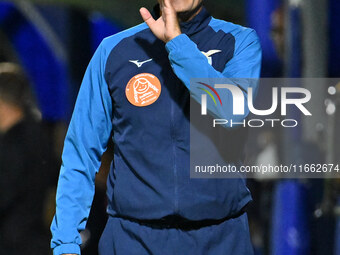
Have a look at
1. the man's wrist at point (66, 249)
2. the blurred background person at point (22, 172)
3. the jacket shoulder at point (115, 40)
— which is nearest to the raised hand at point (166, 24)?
the jacket shoulder at point (115, 40)

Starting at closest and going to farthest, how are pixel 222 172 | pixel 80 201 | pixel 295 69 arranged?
pixel 222 172 < pixel 80 201 < pixel 295 69

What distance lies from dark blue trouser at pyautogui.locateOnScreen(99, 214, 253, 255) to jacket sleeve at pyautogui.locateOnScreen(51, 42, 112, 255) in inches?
6.3

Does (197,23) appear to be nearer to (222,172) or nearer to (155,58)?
(155,58)

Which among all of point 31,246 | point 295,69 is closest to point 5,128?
point 31,246

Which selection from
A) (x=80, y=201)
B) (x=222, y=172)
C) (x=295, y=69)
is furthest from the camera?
(x=295, y=69)

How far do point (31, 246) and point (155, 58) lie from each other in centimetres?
206

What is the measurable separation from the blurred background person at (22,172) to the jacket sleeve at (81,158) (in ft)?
5.28

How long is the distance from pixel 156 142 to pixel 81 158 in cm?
33

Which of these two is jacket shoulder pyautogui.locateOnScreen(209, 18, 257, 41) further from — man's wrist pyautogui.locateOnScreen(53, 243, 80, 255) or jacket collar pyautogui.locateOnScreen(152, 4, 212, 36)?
man's wrist pyautogui.locateOnScreen(53, 243, 80, 255)

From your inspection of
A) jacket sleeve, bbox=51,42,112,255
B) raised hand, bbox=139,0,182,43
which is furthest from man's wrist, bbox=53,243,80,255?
raised hand, bbox=139,0,182,43

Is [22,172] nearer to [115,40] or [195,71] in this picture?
[115,40]

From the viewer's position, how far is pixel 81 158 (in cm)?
256

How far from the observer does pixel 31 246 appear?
13.7ft
